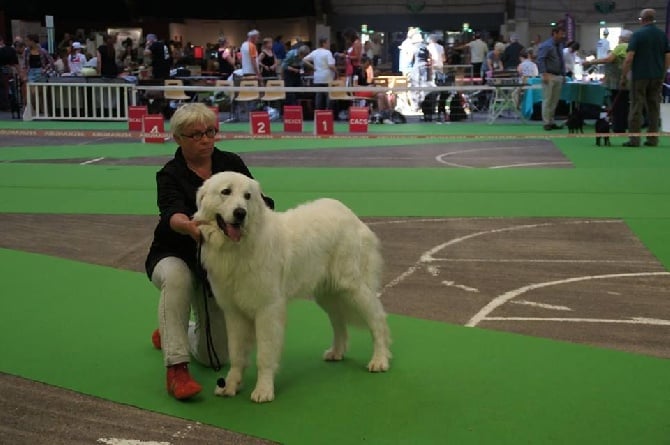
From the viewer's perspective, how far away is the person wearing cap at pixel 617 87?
60.3ft

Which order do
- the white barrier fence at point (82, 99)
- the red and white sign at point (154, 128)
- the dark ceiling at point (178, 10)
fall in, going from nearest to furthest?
the red and white sign at point (154, 128) → the white barrier fence at point (82, 99) → the dark ceiling at point (178, 10)

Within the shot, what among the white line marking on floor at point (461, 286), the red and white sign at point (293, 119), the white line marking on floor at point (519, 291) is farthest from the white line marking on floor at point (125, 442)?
the red and white sign at point (293, 119)

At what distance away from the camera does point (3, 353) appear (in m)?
5.48

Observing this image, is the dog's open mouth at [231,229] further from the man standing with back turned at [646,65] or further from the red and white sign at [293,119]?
Result: the red and white sign at [293,119]

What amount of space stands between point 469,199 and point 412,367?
6.25m

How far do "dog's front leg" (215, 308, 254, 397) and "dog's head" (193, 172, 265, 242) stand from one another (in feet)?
1.67

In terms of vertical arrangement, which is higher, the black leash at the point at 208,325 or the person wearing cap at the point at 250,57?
the person wearing cap at the point at 250,57

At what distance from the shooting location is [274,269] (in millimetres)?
4730

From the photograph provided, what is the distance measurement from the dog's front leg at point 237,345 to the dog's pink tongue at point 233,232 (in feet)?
1.62

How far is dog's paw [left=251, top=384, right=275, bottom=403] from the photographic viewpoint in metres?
4.74

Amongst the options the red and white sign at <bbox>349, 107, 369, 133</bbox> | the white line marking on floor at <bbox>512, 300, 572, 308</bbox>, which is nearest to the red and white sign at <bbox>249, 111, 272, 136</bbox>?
the red and white sign at <bbox>349, 107, 369, 133</bbox>

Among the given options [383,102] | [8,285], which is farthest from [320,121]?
[8,285]

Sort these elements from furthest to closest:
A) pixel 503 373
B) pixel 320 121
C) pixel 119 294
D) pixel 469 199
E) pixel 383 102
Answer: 1. pixel 383 102
2. pixel 320 121
3. pixel 469 199
4. pixel 119 294
5. pixel 503 373

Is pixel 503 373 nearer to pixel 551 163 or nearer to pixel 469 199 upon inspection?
pixel 469 199
